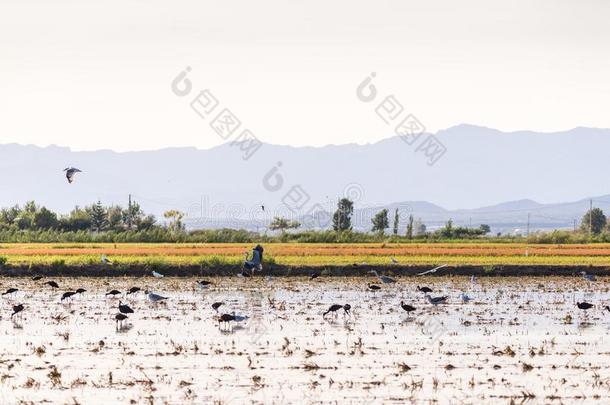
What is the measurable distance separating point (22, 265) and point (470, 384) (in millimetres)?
25968

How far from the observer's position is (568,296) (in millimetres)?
29891

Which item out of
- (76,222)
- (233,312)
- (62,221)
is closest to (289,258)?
(233,312)

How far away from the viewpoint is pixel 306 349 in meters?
18.5

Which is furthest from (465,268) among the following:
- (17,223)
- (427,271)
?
(17,223)

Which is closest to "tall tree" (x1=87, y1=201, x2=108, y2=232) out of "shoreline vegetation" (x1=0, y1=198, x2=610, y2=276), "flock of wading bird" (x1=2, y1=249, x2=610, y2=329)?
"shoreline vegetation" (x1=0, y1=198, x2=610, y2=276)

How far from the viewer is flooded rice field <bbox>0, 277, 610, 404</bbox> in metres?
14.9

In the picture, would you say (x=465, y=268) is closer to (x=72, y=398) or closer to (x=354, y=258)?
(x=354, y=258)

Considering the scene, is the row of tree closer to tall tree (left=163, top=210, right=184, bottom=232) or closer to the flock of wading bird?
tall tree (left=163, top=210, right=184, bottom=232)

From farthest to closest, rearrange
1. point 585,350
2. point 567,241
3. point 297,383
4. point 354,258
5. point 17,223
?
point 17,223 → point 567,241 → point 354,258 → point 585,350 → point 297,383

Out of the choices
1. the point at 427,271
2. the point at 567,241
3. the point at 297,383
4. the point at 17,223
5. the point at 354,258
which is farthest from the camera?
the point at 17,223

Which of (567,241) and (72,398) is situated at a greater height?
(567,241)

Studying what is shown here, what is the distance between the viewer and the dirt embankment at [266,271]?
3772 cm

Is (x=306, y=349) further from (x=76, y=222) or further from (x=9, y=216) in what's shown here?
(x=9, y=216)

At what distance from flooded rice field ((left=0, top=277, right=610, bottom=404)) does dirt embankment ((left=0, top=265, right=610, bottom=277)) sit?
7.21 meters
